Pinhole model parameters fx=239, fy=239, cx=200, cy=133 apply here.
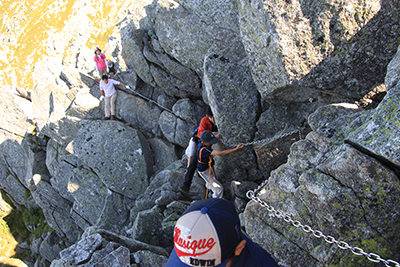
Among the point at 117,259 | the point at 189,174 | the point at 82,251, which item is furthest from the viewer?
the point at 189,174

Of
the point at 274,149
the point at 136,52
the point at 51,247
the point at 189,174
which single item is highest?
A: the point at 136,52

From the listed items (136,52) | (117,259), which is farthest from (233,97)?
(136,52)

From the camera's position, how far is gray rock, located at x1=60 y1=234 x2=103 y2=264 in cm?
956

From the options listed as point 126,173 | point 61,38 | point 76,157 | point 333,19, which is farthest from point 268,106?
point 61,38

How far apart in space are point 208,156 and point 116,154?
31.5 feet

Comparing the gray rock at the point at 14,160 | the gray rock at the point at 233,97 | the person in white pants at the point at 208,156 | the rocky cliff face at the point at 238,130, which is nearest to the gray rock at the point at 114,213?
the rocky cliff face at the point at 238,130

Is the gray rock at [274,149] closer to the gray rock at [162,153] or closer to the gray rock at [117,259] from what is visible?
the gray rock at [117,259]

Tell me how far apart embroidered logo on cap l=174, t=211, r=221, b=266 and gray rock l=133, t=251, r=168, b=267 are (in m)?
7.20

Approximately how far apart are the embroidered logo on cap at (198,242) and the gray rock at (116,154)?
1513cm

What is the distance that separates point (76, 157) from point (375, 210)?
21.0 metres

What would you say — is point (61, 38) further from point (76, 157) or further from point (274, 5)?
point (274, 5)

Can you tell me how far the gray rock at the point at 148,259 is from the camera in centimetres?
978

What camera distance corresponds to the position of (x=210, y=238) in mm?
3486

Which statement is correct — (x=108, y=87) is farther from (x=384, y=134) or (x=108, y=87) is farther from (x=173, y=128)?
(x=384, y=134)
